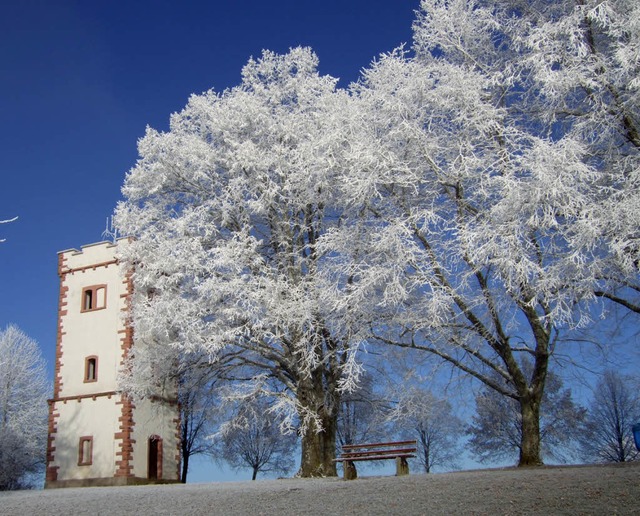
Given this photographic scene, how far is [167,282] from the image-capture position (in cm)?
2347

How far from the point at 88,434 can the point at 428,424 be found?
14.7m

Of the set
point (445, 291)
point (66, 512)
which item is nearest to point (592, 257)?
point (445, 291)

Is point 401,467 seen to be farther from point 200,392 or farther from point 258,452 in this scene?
point 258,452

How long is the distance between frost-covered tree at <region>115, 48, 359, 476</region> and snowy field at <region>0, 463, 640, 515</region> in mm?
5940

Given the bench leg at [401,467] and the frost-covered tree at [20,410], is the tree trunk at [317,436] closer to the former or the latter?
the bench leg at [401,467]

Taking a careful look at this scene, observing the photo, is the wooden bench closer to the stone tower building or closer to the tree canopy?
the tree canopy

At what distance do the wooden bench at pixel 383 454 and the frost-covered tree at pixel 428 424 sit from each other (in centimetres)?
241

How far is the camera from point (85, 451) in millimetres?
Answer: 30594

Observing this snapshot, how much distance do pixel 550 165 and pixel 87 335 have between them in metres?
23.3

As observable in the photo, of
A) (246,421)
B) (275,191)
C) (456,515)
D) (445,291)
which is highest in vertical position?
(275,191)

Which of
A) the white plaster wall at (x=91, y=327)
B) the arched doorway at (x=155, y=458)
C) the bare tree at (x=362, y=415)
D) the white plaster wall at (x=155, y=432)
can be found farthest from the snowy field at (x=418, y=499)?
the arched doorway at (x=155, y=458)

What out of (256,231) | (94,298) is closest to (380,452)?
(256,231)

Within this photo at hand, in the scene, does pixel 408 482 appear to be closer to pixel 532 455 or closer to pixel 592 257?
pixel 532 455

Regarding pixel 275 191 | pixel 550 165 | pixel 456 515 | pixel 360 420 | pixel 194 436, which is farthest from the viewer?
pixel 194 436
